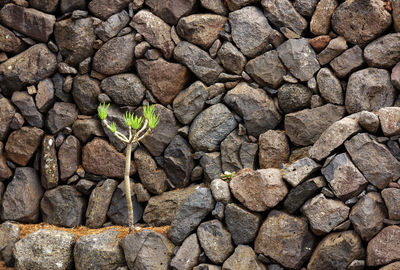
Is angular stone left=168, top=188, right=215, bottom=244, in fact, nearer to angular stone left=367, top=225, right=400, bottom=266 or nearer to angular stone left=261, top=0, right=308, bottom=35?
angular stone left=367, top=225, right=400, bottom=266

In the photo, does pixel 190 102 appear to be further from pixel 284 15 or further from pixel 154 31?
pixel 284 15

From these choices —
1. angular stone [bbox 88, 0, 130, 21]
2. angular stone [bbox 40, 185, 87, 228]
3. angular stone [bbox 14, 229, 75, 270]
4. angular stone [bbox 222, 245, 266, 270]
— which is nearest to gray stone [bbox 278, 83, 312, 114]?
angular stone [bbox 222, 245, 266, 270]

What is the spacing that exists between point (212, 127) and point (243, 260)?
5.76 ft

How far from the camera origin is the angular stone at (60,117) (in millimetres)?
6145

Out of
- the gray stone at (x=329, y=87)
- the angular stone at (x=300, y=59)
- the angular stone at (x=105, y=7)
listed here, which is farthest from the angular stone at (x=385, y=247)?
the angular stone at (x=105, y=7)

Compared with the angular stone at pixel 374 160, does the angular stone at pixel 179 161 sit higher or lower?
lower

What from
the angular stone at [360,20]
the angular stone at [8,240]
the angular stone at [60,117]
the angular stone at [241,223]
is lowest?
the angular stone at [8,240]

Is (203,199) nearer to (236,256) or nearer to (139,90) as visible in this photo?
(236,256)

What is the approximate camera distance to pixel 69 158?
6.10 metres

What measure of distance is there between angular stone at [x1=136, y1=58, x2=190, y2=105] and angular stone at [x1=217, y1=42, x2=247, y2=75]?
1.72 feet

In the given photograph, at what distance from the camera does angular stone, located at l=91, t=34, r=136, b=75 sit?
5949 mm

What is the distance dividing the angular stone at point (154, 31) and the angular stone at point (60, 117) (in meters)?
1.46

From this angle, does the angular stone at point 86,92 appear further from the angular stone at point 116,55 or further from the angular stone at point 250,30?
the angular stone at point 250,30

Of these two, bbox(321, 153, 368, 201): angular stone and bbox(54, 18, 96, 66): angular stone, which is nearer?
bbox(321, 153, 368, 201): angular stone
